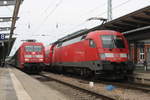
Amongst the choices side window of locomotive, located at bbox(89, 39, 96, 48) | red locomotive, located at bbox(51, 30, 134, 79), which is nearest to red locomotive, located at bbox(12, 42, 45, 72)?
red locomotive, located at bbox(51, 30, 134, 79)

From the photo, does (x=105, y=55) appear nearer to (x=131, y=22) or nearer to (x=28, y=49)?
(x=131, y=22)

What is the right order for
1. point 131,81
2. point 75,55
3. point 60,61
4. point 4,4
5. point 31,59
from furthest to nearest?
1. point 31,59
2. point 60,61
3. point 4,4
4. point 75,55
5. point 131,81

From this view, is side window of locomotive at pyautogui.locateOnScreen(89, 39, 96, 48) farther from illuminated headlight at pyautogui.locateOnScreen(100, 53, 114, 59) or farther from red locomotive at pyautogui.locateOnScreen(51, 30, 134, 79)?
illuminated headlight at pyautogui.locateOnScreen(100, 53, 114, 59)

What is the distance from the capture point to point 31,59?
29.6 meters

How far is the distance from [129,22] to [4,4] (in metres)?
10.7

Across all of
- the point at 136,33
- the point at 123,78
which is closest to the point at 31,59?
the point at 136,33

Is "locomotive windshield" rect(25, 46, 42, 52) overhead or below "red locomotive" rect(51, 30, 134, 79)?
overhead

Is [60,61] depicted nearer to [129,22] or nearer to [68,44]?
[68,44]

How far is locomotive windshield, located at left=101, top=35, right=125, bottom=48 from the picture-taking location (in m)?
17.7

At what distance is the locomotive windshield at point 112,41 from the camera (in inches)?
696

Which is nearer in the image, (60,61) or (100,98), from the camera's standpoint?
(100,98)

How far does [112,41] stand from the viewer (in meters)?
17.9

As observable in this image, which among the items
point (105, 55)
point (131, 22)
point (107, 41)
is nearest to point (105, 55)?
point (105, 55)

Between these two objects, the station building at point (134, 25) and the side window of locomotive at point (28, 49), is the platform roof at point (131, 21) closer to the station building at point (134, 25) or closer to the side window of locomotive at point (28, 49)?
the station building at point (134, 25)
